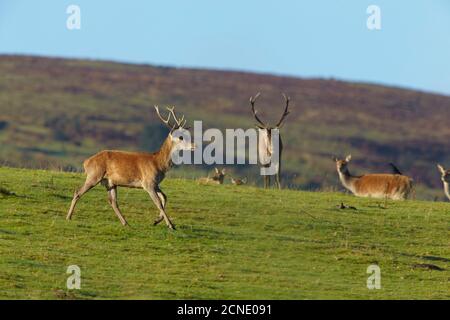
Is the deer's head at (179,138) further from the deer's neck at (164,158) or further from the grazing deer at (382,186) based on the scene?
the grazing deer at (382,186)

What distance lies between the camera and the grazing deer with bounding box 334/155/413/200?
2514cm

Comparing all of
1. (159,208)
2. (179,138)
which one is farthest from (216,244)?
(179,138)

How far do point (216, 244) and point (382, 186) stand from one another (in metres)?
8.66

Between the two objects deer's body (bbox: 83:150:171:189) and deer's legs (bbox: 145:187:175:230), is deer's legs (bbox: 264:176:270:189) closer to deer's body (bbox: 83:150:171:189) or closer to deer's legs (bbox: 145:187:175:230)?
deer's body (bbox: 83:150:171:189)

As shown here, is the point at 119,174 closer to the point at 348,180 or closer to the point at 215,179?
the point at 215,179

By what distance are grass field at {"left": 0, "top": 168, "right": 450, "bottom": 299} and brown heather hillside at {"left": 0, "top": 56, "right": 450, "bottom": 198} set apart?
107 feet

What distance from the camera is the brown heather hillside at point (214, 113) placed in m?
63.6

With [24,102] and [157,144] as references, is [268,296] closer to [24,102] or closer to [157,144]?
[157,144]

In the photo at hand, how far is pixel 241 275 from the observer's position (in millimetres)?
15945

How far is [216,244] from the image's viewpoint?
17828 mm

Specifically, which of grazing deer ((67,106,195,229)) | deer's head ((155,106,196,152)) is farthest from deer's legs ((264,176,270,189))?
grazing deer ((67,106,195,229))

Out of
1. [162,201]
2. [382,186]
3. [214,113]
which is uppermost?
[214,113]

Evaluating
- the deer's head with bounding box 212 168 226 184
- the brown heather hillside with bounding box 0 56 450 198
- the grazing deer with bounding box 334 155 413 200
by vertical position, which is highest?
the brown heather hillside with bounding box 0 56 450 198

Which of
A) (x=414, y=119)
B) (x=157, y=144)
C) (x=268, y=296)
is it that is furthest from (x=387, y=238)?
(x=414, y=119)
